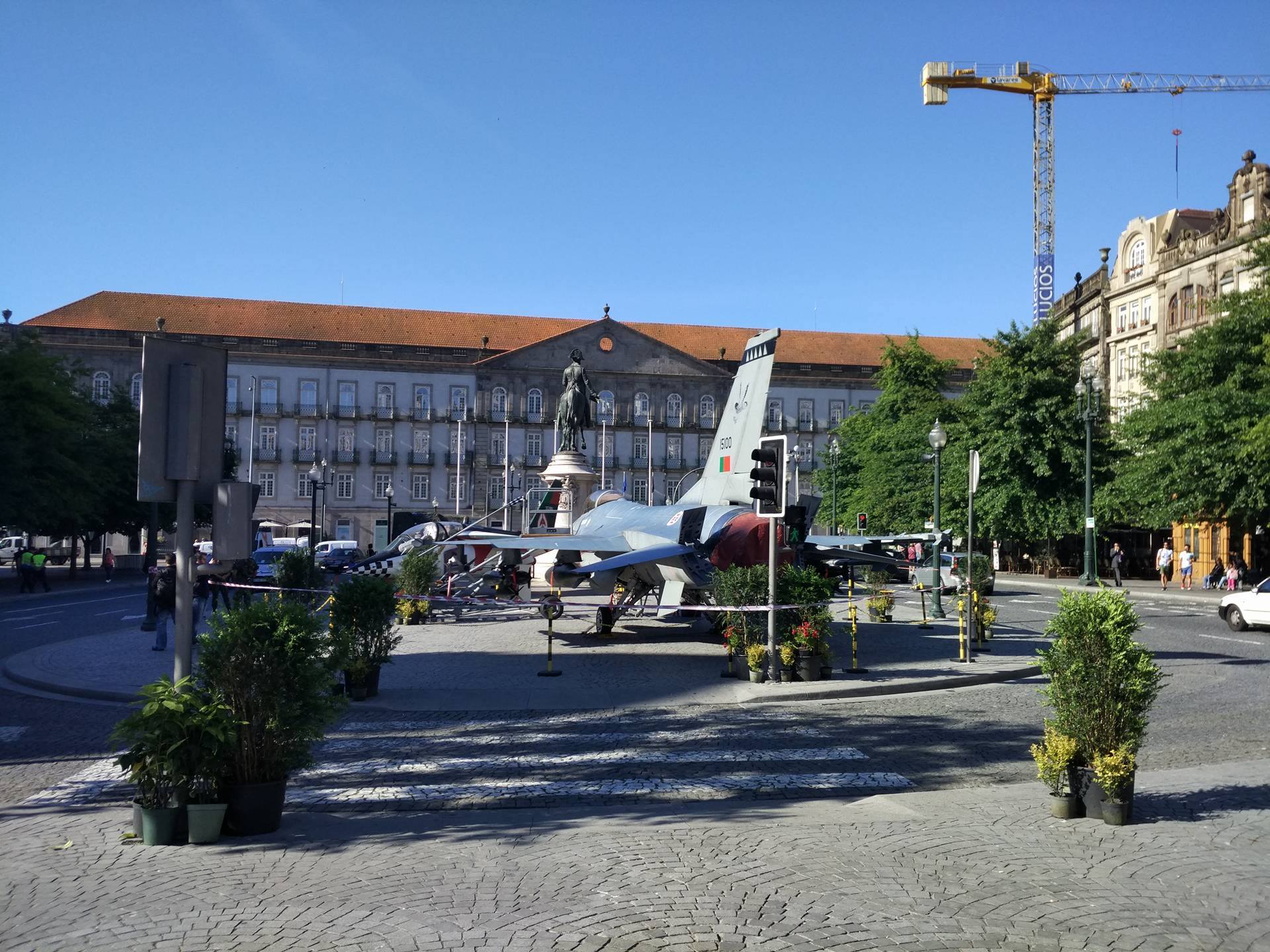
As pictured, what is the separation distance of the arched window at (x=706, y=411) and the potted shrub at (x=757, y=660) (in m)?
77.3

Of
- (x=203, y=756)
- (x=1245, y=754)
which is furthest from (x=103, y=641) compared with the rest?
(x=1245, y=754)

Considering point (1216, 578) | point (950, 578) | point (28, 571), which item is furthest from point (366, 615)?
point (1216, 578)

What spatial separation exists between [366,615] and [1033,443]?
42.9m

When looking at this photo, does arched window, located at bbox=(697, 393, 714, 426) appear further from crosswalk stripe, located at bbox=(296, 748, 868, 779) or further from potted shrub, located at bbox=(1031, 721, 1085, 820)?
potted shrub, located at bbox=(1031, 721, 1085, 820)

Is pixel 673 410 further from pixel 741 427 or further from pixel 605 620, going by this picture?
pixel 741 427

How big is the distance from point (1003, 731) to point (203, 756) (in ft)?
27.0

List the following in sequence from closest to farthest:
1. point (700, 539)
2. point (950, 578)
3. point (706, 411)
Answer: point (700, 539) → point (950, 578) → point (706, 411)

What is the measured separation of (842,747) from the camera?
10.6 m

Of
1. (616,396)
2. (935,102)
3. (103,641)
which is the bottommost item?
(103,641)

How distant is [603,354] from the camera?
8938 centimetres

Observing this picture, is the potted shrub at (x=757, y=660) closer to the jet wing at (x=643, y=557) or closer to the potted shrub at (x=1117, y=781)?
the jet wing at (x=643, y=557)

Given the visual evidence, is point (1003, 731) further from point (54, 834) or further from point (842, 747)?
point (54, 834)

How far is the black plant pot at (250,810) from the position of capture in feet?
23.3

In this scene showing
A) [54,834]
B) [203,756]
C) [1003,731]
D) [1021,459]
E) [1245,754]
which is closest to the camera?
[203,756]
